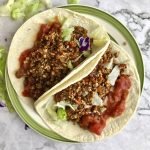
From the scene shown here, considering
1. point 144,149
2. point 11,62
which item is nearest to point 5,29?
point 11,62

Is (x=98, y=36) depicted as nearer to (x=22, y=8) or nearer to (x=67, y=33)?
(x=67, y=33)

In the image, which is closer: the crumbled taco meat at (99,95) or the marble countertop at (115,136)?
the crumbled taco meat at (99,95)

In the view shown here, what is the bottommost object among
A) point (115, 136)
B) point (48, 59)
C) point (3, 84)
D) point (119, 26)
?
point (115, 136)

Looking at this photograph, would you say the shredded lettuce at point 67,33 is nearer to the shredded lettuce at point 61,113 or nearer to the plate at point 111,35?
the plate at point 111,35

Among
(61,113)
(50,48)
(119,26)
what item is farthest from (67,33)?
(61,113)

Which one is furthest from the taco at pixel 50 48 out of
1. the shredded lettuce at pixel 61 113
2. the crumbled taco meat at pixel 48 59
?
the shredded lettuce at pixel 61 113
